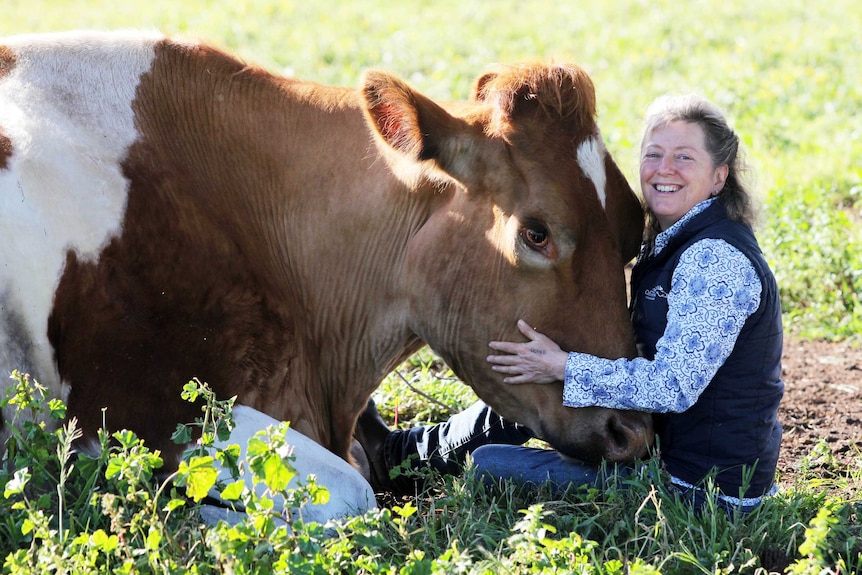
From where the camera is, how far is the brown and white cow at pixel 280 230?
3828 mm

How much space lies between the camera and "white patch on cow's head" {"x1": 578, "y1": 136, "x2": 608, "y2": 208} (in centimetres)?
391

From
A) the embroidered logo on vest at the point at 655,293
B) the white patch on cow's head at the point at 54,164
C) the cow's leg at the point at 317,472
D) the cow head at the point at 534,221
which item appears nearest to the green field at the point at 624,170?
the cow's leg at the point at 317,472

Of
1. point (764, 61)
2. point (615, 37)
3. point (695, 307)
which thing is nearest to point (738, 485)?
point (695, 307)

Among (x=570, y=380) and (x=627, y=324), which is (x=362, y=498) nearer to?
(x=570, y=380)

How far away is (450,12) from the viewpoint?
1714 centimetres

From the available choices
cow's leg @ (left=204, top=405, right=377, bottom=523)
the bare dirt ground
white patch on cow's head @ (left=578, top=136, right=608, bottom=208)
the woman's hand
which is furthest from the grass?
cow's leg @ (left=204, top=405, right=377, bottom=523)

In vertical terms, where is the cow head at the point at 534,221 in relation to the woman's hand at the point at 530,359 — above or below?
above

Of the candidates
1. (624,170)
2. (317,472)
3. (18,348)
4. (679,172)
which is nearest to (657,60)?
(624,170)

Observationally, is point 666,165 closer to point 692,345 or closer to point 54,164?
point 692,345

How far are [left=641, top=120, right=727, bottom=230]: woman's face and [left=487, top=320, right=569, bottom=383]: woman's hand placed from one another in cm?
72

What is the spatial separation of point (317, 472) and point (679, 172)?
5.71 feet

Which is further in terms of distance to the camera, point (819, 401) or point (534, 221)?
point (819, 401)

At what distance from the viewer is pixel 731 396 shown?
3.98 metres

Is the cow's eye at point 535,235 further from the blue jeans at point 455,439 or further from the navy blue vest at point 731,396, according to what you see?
the blue jeans at point 455,439
